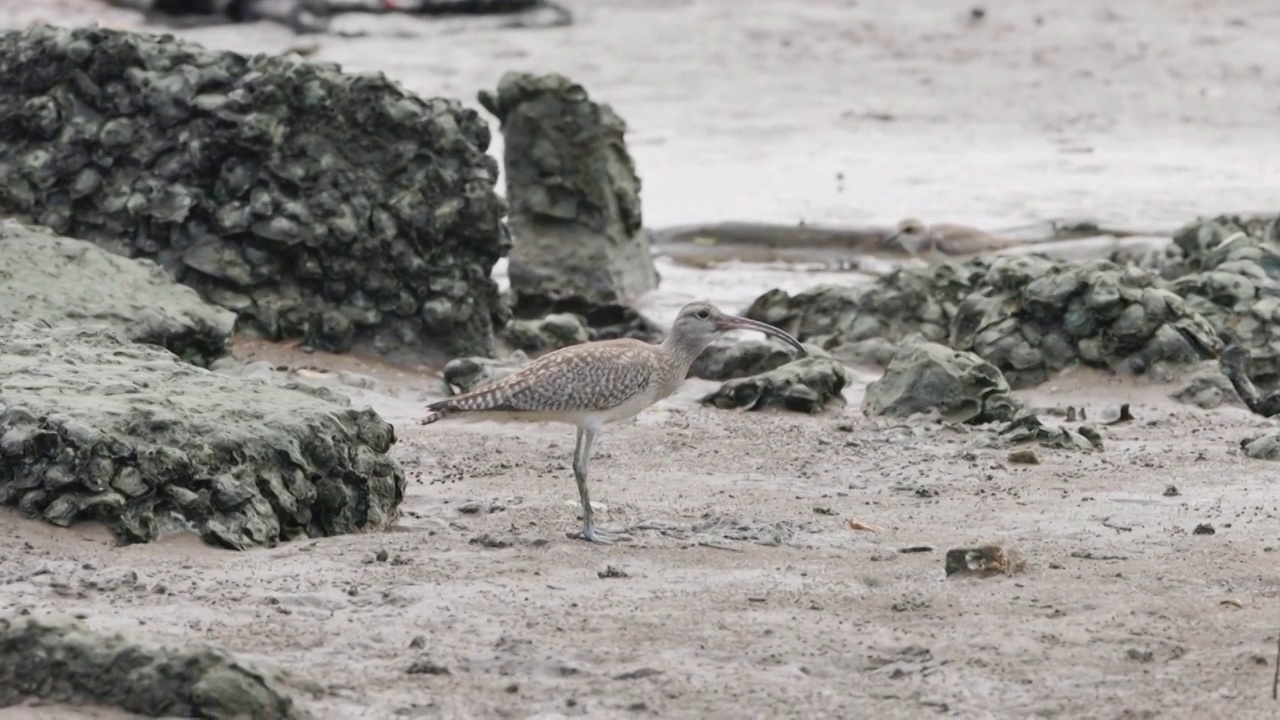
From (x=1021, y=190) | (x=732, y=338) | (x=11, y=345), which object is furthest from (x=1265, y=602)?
(x=1021, y=190)

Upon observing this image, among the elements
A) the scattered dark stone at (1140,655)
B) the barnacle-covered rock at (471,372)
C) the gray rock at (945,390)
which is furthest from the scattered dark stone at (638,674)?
the barnacle-covered rock at (471,372)

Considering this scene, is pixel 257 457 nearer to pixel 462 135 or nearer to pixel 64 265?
pixel 64 265

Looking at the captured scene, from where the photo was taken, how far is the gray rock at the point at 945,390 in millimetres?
9758

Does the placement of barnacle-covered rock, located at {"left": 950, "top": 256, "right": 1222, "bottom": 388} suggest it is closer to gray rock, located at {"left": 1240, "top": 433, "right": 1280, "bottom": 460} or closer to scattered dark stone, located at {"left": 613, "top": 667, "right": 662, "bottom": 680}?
gray rock, located at {"left": 1240, "top": 433, "right": 1280, "bottom": 460}

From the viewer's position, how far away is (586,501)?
7.41 m

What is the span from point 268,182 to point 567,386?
3.83m

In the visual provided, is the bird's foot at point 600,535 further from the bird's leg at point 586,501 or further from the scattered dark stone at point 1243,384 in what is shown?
the scattered dark stone at point 1243,384

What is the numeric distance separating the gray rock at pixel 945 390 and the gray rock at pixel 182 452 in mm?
2961

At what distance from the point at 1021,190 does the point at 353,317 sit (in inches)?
288

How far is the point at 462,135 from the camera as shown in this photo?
1158cm

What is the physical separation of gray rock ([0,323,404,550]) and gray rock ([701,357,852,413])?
9.01 ft

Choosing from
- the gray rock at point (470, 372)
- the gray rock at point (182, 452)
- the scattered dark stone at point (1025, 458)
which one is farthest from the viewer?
the gray rock at point (470, 372)

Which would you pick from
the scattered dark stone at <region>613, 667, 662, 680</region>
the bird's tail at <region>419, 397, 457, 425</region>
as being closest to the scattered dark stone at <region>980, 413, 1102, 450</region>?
the bird's tail at <region>419, 397, 457, 425</region>

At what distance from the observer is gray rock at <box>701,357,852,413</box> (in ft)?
33.0
